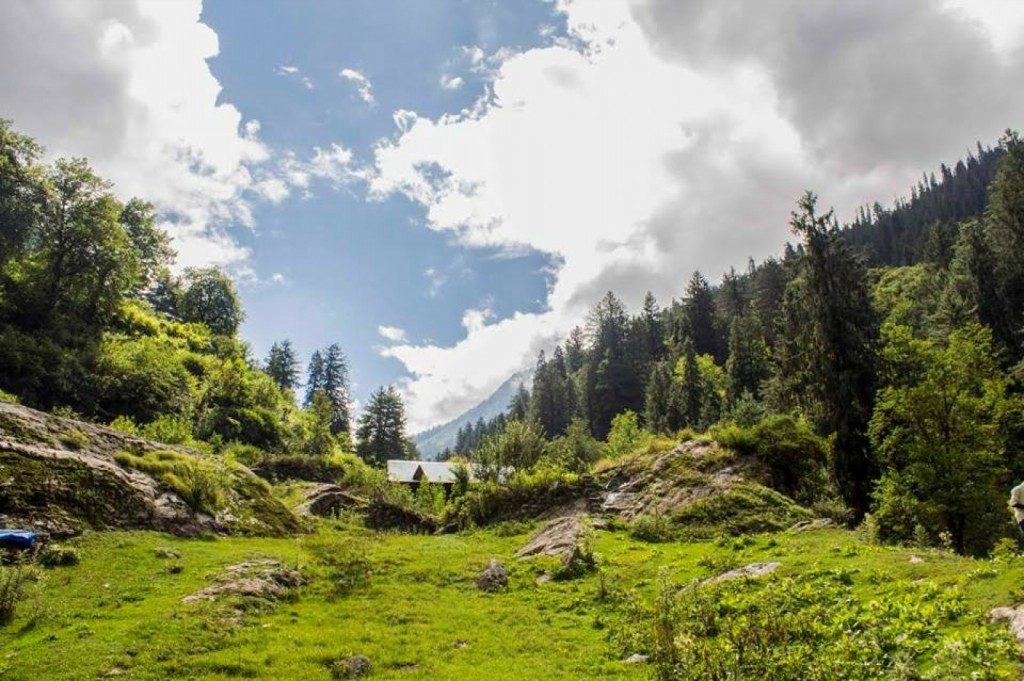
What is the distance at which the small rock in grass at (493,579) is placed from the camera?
17703 mm

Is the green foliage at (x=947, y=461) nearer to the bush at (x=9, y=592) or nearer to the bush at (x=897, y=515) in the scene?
the bush at (x=897, y=515)

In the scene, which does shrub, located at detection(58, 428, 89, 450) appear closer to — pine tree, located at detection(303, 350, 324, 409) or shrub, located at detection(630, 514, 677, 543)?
shrub, located at detection(630, 514, 677, 543)

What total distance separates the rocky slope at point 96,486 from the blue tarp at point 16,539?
44.4 inches

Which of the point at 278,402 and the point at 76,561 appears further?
the point at 278,402

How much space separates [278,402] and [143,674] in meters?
60.1

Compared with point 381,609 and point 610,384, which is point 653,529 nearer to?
point 381,609

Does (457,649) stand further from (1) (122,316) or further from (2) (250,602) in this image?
(1) (122,316)

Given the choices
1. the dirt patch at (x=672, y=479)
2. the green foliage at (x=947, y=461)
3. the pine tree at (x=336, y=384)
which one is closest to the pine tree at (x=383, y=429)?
the pine tree at (x=336, y=384)

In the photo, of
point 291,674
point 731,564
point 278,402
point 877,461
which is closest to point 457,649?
point 291,674

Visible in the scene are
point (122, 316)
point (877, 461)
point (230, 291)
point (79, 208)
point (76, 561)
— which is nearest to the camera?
point (76, 561)

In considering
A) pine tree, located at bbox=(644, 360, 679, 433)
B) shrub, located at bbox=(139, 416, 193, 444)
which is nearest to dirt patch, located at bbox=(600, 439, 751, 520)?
shrub, located at bbox=(139, 416, 193, 444)

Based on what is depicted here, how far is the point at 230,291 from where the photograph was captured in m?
87.6

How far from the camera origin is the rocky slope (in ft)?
55.0

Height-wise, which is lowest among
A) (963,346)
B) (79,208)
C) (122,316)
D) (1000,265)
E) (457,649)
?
(457,649)
